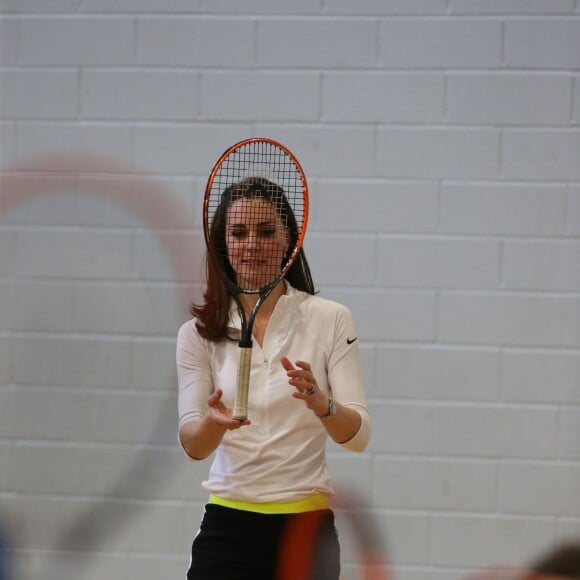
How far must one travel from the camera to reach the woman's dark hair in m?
1.92

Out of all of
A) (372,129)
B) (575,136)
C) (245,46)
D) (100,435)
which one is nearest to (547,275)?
(575,136)

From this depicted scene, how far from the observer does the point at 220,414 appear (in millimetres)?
1719

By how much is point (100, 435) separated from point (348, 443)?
117 cm

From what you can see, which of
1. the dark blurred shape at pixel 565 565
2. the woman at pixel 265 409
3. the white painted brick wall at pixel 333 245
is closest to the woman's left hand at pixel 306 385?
the woman at pixel 265 409

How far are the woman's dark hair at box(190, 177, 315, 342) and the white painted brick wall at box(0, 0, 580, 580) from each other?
833 millimetres

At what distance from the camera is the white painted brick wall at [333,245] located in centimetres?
273

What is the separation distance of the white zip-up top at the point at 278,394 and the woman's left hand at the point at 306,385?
12 centimetres

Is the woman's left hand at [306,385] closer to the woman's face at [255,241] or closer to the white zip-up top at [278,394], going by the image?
the white zip-up top at [278,394]

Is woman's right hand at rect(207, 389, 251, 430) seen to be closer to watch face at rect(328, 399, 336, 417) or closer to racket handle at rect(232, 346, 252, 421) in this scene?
racket handle at rect(232, 346, 252, 421)

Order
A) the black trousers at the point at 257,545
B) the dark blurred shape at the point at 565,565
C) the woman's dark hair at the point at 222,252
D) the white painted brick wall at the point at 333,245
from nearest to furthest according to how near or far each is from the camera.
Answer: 1. the dark blurred shape at the point at 565,565
2. the black trousers at the point at 257,545
3. the woman's dark hair at the point at 222,252
4. the white painted brick wall at the point at 333,245

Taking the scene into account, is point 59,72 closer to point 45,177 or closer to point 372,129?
point 45,177

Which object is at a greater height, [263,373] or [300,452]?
[263,373]

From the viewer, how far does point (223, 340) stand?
192 cm

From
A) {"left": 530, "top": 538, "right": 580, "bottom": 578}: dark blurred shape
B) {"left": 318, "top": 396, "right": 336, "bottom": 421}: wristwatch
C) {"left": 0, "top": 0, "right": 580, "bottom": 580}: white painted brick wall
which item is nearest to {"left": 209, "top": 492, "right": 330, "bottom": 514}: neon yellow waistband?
{"left": 318, "top": 396, "right": 336, "bottom": 421}: wristwatch
